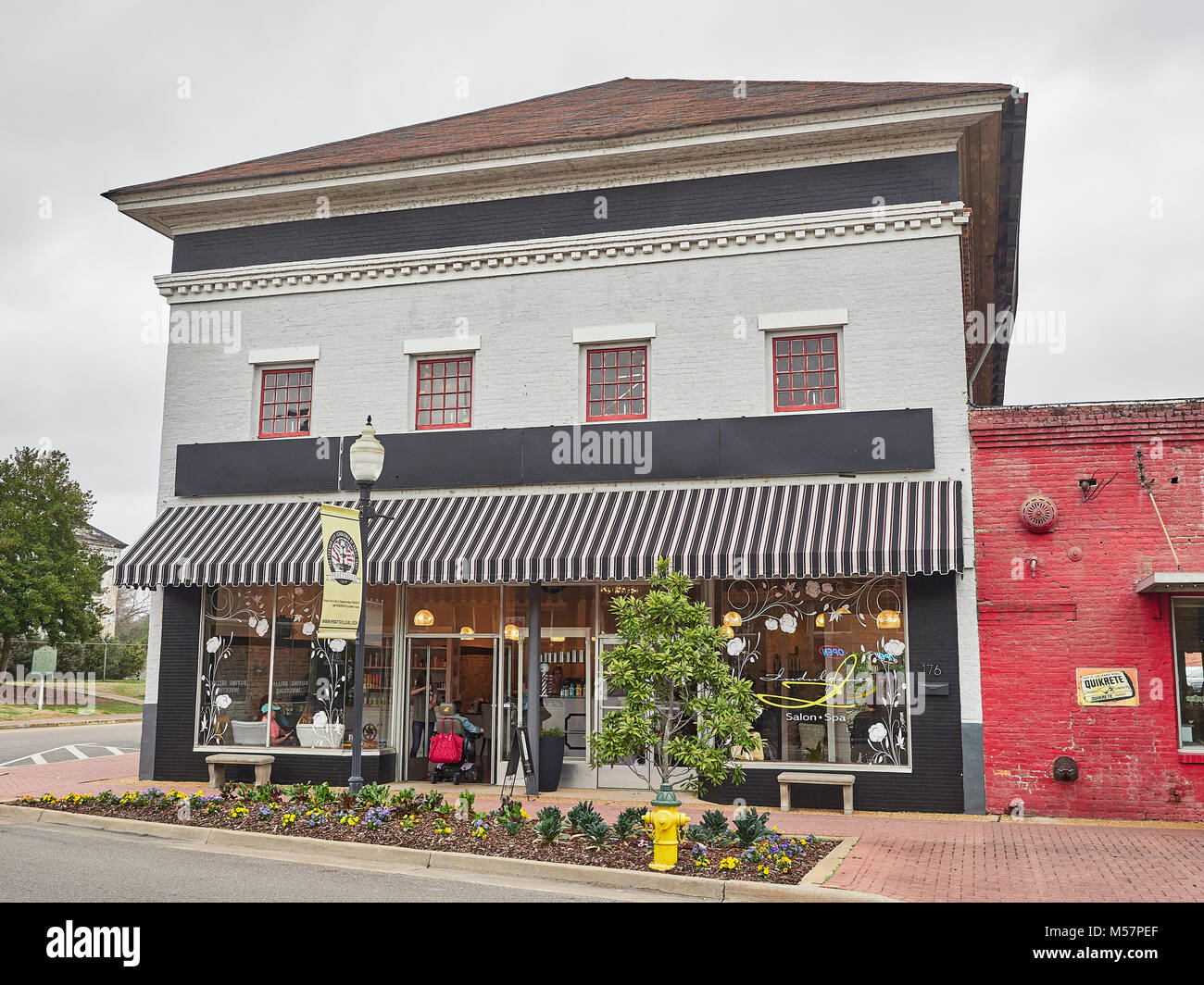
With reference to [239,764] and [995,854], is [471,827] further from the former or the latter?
[239,764]

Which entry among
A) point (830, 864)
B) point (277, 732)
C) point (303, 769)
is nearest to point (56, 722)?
point (277, 732)

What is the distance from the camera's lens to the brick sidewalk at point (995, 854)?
9156 mm

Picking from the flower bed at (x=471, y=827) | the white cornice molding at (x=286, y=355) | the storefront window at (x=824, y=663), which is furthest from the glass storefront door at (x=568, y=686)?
the white cornice molding at (x=286, y=355)

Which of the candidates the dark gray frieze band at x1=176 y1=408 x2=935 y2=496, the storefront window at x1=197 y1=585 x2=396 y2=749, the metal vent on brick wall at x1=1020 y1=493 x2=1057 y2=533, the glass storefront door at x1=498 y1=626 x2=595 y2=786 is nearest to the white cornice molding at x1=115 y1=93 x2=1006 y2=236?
the dark gray frieze band at x1=176 y1=408 x2=935 y2=496

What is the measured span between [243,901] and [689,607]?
15.8ft

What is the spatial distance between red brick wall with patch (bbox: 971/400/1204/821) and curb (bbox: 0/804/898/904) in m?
3.74

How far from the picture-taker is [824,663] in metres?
14.6

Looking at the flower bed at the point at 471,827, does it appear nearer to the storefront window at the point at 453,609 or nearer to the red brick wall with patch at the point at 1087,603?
the storefront window at the point at 453,609

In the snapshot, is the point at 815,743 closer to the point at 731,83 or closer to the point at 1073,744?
the point at 1073,744

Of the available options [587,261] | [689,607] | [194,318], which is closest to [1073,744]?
[689,607]

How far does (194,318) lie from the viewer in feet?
60.0

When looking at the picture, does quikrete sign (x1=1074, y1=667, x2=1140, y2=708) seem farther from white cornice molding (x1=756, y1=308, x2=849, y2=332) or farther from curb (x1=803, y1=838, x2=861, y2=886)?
white cornice molding (x1=756, y1=308, x2=849, y2=332)

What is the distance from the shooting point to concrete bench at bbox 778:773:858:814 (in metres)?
14.0

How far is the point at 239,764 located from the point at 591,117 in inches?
467
